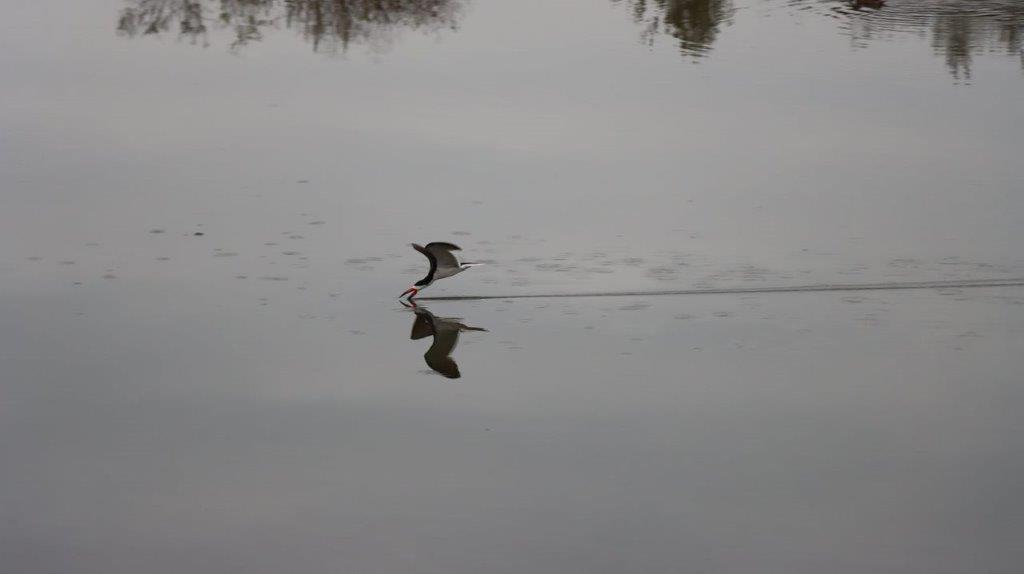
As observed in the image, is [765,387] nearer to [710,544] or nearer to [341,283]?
[710,544]

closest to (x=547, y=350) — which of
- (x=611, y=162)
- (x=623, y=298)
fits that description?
(x=623, y=298)

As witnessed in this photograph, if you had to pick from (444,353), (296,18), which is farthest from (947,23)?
(444,353)

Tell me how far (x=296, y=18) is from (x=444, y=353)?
675cm

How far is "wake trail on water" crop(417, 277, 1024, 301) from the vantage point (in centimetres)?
984

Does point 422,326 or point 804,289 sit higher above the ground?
point 804,289

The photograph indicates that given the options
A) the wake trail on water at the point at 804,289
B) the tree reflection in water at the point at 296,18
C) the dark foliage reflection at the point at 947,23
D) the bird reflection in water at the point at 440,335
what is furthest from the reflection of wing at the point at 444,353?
the dark foliage reflection at the point at 947,23

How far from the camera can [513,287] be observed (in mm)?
9930

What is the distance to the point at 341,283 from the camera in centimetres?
995

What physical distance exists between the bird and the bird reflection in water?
0.38ft

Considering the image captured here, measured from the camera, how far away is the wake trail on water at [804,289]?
388 inches

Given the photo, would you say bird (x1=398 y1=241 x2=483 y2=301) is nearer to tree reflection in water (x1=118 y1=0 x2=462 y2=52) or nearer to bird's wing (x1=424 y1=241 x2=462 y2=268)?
bird's wing (x1=424 y1=241 x2=462 y2=268)

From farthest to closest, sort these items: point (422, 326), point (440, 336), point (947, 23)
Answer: point (947, 23) → point (422, 326) → point (440, 336)

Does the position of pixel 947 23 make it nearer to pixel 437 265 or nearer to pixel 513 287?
pixel 513 287

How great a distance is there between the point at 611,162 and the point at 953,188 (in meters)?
2.52
